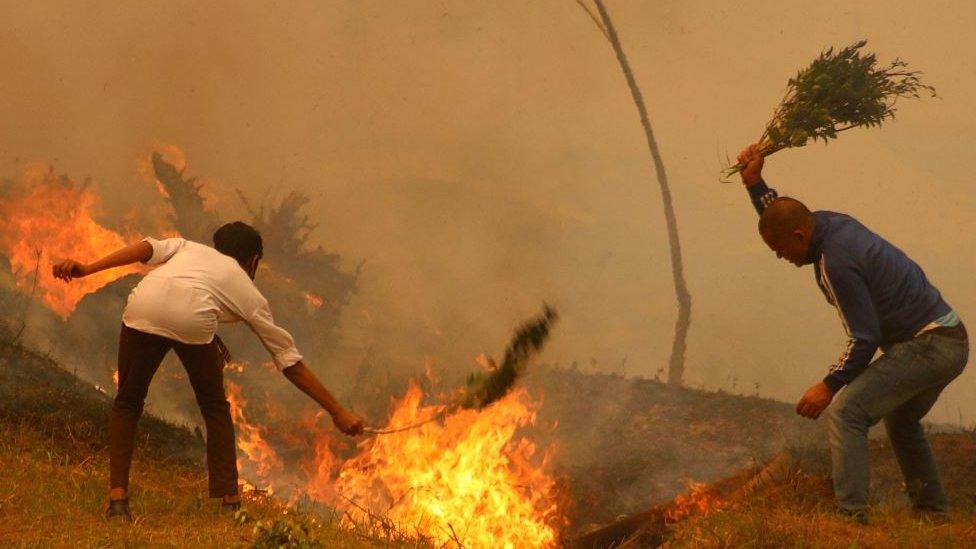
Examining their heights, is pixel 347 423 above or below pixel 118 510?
above

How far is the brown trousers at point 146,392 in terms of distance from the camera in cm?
481

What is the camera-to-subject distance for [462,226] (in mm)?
16703

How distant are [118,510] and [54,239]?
597 centimetres

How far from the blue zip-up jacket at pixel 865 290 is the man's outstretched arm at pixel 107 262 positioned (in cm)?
390

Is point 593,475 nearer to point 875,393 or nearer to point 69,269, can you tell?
point 875,393

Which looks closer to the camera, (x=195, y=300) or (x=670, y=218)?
(x=195, y=300)

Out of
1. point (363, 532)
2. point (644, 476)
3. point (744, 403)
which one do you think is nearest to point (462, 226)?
point (744, 403)

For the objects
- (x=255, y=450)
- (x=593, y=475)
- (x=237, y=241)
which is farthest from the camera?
(x=593, y=475)

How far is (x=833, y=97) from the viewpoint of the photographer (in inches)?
244

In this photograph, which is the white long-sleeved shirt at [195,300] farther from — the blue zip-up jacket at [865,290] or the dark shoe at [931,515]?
the dark shoe at [931,515]

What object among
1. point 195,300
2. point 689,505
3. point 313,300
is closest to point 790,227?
point 689,505

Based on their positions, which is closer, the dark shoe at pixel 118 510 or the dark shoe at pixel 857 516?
the dark shoe at pixel 118 510

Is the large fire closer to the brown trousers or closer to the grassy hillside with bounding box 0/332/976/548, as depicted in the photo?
the grassy hillside with bounding box 0/332/976/548

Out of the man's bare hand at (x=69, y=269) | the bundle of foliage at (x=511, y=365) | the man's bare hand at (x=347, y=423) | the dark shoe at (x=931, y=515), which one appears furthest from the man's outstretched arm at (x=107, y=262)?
the dark shoe at (x=931, y=515)
